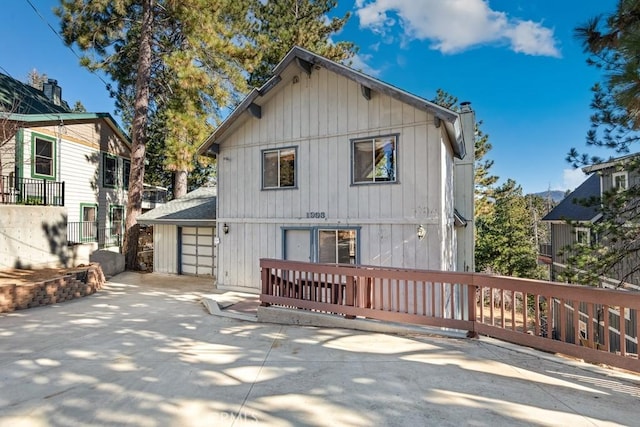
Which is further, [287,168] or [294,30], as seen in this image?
[294,30]

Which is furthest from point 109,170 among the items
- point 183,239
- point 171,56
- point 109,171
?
point 183,239

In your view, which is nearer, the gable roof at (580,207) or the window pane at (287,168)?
the window pane at (287,168)

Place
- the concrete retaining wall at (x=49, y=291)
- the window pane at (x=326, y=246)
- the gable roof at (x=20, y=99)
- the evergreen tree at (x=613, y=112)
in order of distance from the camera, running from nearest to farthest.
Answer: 1. the evergreen tree at (x=613, y=112)
2. the concrete retaining wall at (x=49, y=291)
3. the window pane at (x=326, y=246)
4. the gable roof at (x=20, y=99)

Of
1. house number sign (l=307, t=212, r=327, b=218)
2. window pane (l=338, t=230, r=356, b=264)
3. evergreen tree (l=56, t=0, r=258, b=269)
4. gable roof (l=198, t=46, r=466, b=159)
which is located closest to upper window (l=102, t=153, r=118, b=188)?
evergreen tree (l=56, t=0, r=258, b=269)

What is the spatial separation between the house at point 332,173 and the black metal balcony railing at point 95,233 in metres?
8.65

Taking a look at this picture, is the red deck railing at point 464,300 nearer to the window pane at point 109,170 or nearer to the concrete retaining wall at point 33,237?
the concrete retaining wall at point 33,237

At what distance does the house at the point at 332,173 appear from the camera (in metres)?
7.40

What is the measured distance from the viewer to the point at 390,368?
3861 mm

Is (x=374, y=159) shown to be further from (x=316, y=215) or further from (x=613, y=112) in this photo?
(x=613, y=112)

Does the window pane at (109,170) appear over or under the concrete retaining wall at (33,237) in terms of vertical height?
over

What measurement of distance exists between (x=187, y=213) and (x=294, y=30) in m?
10.8

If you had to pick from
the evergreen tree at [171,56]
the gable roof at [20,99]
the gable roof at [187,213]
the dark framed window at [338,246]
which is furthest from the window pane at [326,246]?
the gable roof at [20,99]

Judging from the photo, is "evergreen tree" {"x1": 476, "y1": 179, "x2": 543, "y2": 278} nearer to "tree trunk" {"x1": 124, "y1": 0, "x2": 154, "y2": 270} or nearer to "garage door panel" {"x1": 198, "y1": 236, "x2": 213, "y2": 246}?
"garage door panel" {"x1": 198, "y1": 236, "x2": 213, "y2": 246}

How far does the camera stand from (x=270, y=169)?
9430mm
